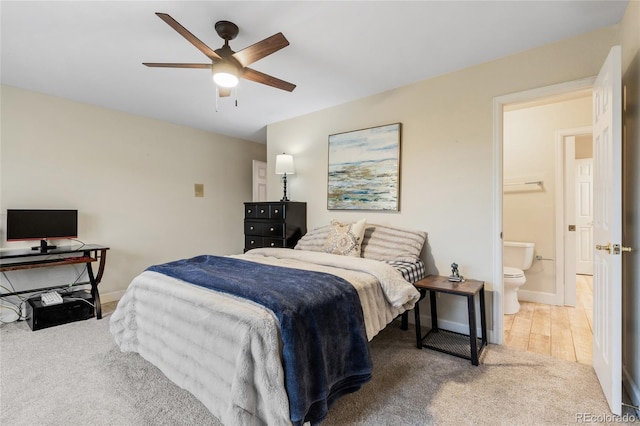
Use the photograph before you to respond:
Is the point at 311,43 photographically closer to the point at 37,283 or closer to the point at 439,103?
the point at 439,103

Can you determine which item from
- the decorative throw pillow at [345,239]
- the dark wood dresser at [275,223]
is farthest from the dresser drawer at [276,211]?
the decorative throw pillow at [345,239]

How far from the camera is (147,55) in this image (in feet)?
8.07

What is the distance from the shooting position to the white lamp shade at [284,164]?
3.87m

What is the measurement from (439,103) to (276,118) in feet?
7.20

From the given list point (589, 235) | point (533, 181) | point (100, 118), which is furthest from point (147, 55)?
point (589, 235)

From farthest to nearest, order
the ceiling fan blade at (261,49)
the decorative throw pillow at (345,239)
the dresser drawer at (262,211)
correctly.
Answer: the dresser drawer at (262,211)
the decorative throw pillow at (345,239)
the ceiling fan blade at (261,49)

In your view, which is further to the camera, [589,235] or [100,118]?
[589,235]

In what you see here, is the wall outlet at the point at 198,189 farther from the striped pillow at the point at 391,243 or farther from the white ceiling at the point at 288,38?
the striped pillow at the point at 391,243

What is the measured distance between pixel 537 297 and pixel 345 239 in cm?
254

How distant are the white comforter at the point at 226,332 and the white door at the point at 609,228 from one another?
3.43 ft

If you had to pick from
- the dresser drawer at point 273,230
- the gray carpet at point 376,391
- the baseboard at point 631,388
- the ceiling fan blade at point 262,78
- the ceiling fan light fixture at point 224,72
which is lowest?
the gray carpet at point 376,391

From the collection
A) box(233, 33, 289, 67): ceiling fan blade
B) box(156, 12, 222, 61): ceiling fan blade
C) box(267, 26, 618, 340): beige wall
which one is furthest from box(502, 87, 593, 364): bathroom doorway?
box(156, 12, 222, 61): ceiling fan blade

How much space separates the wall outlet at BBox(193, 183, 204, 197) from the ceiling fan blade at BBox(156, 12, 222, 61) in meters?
2.93

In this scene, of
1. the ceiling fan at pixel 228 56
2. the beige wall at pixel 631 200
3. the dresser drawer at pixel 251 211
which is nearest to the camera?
the beige wall at pixel 631 200
